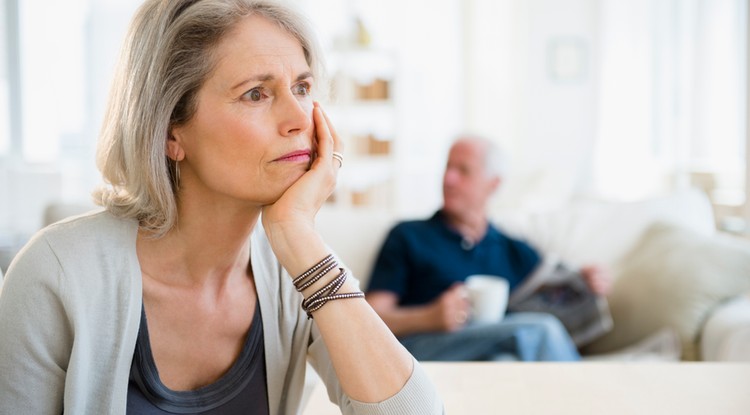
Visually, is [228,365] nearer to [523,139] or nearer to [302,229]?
[302,229]

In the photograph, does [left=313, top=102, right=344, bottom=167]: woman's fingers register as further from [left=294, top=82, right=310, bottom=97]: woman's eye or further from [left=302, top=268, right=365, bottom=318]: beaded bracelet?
[left=302, top=268, right=365, bottom=318]: beaded bracelet

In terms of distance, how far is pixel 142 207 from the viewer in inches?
45.1

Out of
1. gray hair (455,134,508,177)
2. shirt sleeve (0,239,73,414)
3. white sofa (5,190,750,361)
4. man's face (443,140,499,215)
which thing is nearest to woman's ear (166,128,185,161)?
shirt sleeve (0,239,73,414)

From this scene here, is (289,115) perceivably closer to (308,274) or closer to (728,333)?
(308,274)

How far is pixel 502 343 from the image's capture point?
87.1 inches

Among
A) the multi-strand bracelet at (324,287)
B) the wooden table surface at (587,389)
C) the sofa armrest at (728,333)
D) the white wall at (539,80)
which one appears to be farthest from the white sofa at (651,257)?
the white wall at (539,80)

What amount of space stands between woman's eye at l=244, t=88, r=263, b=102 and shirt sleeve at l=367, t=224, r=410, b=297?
4.74 feet

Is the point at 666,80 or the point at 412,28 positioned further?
the point at 412,28

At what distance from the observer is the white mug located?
2.29 metres

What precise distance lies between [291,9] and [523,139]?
6.20 meters

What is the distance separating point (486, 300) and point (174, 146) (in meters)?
1.32

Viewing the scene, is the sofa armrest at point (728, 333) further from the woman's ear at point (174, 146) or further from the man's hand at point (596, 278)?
the woman's ear at point (174, 146)

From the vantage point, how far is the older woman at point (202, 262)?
3.43 feet

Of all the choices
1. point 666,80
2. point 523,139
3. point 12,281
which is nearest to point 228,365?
point 12,281
